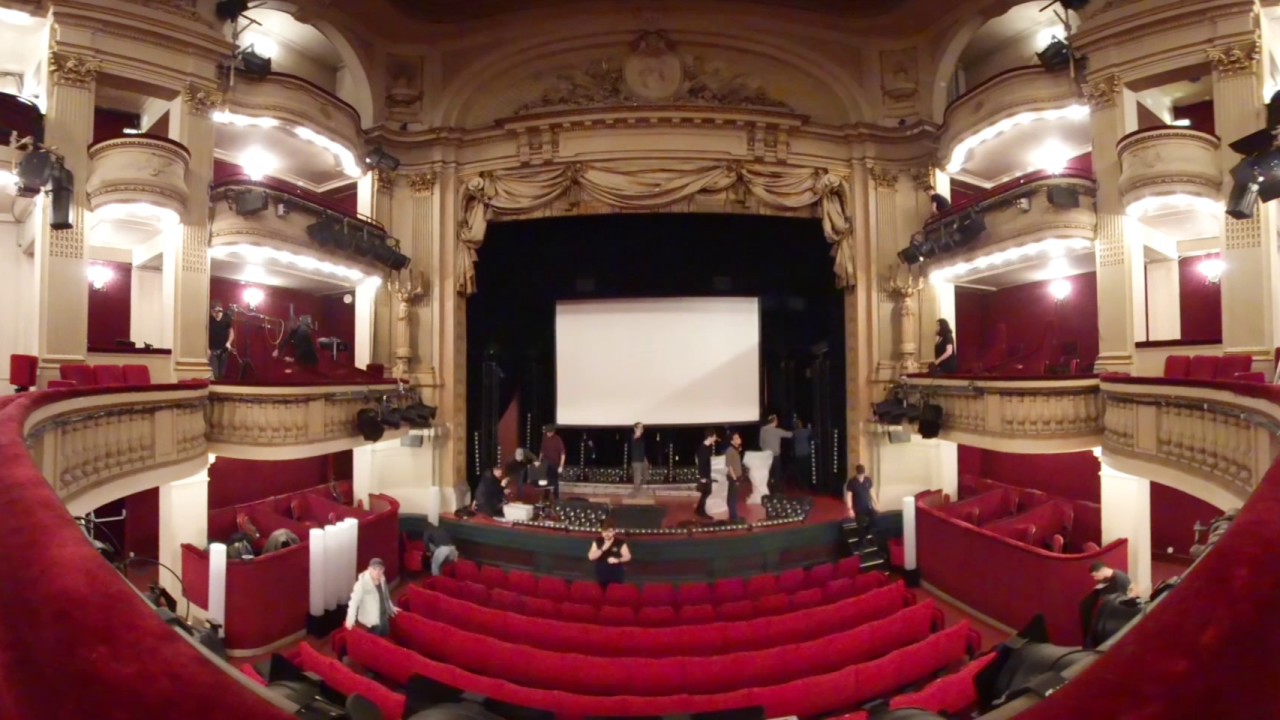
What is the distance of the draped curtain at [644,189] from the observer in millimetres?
9562

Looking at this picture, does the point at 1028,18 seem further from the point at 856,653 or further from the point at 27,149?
the point at 27,149

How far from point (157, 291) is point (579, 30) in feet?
27.2

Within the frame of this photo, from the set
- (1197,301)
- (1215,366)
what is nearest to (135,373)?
(1215,366)

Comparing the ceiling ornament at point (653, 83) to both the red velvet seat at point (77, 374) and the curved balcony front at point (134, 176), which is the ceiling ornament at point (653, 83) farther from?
the red velvet seat at point (77, 374)

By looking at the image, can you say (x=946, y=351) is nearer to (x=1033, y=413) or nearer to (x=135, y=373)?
(x=1033, y=413)

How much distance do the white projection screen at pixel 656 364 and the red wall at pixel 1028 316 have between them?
350 cm

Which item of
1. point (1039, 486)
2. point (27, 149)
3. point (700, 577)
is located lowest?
point (700, 577)

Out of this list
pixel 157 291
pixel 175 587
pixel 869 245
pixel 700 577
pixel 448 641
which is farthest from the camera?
pixel 869 245

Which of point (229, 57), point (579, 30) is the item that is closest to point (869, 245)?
point (579, 30)

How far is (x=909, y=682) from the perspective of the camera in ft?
15.3

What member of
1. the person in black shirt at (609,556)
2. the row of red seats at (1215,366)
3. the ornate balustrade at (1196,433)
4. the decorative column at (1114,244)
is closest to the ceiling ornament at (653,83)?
the decorative column at (1114,244)

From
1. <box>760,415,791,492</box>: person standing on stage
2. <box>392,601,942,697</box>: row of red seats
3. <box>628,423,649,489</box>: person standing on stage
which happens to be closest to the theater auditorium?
<box>392,601,942,697</box>: row of red seats

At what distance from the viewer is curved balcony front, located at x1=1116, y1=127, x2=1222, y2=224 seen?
6184 millimetres

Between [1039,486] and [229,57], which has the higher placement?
[229,57]
